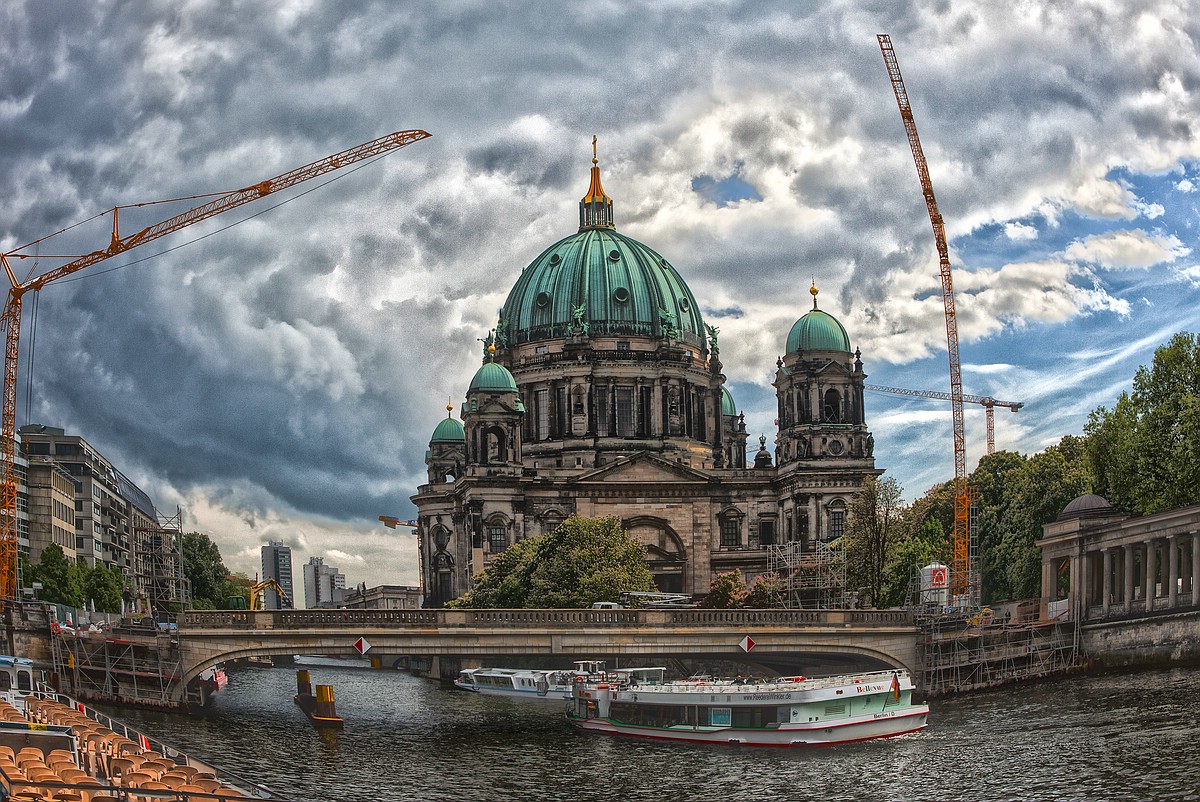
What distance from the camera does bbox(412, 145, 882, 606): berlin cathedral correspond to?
546ft

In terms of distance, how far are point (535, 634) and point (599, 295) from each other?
93.2m

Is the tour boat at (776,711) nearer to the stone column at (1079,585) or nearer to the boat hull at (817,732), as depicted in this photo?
the boat hull at (817,732)

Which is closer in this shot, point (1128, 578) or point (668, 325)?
point (1128, 578)

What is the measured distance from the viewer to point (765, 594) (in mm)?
144625

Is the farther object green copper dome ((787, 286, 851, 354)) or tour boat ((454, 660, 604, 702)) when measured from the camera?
green copper dome ((787, 286, 851, 354))

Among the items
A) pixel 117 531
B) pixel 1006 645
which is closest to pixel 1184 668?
pixel 1006 645

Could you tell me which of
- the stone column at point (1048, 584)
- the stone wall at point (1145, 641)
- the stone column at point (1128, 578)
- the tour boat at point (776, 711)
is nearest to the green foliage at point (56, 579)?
the tour boat at point (776, 711)

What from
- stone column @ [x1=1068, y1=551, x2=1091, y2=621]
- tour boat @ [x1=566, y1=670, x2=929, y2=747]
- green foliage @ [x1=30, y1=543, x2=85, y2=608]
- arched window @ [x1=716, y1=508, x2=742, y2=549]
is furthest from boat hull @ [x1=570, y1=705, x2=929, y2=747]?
arched window @ [x1=716, y1=508, x2=742, y2=549]

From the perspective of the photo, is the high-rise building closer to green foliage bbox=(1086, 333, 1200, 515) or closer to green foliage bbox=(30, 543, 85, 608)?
green foliage bbox=(30, 543, 85, 608)

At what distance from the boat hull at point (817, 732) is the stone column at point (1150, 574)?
14.7m

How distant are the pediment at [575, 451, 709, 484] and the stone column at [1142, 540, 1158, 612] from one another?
77113mm

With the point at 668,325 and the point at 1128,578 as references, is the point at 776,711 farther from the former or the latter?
the point at 668,325

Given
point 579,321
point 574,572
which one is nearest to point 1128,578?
point 574,572

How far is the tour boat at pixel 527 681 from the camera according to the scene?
122 meters
